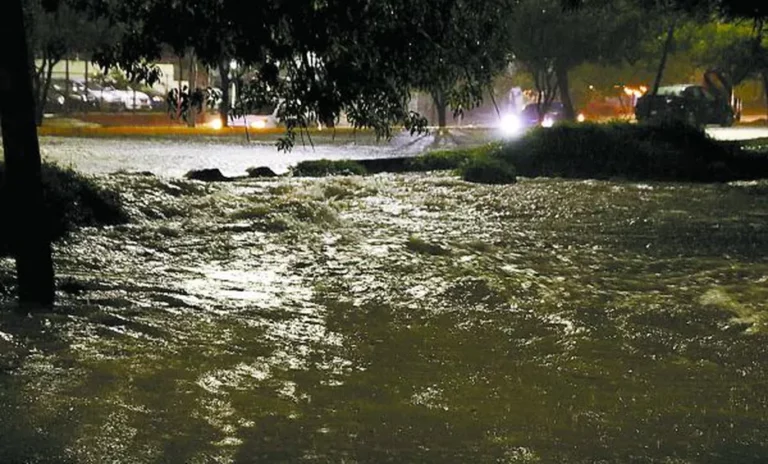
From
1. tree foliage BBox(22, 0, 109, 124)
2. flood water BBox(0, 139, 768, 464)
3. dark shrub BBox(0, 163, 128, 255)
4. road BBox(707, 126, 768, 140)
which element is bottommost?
flood water BBox(0, 139, 768, 464)

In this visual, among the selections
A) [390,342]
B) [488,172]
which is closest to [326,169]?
[488,172]

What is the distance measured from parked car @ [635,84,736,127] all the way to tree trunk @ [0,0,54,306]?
31.5 m

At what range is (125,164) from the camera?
67.3 ft

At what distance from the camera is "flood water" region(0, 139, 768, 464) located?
5234 mm

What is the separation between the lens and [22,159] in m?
7.34

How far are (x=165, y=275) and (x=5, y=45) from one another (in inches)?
127

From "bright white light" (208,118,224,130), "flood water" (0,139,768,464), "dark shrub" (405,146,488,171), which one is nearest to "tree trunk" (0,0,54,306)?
"flood water" (0,139,768,464)

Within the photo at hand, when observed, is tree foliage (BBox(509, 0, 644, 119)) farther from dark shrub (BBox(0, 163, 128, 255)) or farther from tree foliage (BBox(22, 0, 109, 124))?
dark shrub (BBox(0, 163, 128, 255))

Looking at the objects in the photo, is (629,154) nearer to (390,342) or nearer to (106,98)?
(390,342)

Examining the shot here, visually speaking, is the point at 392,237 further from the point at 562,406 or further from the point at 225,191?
the point at 562,406

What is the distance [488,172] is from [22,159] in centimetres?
1248

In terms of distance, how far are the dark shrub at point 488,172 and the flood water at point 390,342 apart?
14.6 feet

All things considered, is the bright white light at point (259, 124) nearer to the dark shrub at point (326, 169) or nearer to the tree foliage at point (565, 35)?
the tree foliage at point (565, 35)

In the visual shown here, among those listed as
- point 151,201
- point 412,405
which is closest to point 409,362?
point 412,405
